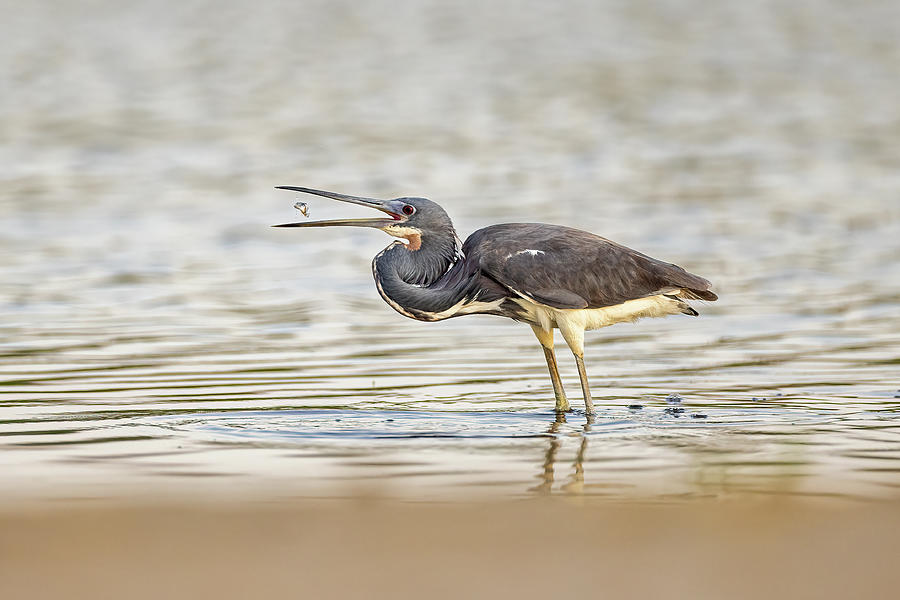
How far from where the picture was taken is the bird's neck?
1005 centimetres

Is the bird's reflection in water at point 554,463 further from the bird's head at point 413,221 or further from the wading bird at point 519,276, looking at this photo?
the bird's head at point 413,221

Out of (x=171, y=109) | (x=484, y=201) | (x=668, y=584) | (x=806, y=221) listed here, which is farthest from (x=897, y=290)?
(x=171, y=109)

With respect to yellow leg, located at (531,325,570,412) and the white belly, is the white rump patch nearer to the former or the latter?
the white belly

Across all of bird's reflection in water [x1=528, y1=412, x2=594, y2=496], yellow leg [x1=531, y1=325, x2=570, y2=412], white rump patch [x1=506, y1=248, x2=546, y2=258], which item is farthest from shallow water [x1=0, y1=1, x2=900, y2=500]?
white rump patch [x1=506, y1=248, x2=546, y2=258]

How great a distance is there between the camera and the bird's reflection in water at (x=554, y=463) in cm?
758

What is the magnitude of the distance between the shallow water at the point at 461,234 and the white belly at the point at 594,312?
1.61 ft

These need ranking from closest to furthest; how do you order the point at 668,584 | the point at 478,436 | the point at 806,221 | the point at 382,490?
A: the point at 668,584, the point at 382,490, the point at 478,436, the point at 806,221

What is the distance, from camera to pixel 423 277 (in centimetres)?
1027

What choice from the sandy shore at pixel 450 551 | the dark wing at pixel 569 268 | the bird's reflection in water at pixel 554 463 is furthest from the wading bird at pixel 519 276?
the sandy shore at pixel 450 551

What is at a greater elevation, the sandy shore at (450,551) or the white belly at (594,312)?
the white belly at (594,312)

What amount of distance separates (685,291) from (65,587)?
583 centimetres

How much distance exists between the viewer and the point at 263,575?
5871 mm

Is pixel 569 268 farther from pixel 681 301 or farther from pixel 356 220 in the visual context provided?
pixel 356 220

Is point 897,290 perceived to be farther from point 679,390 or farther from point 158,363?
point 158,363
